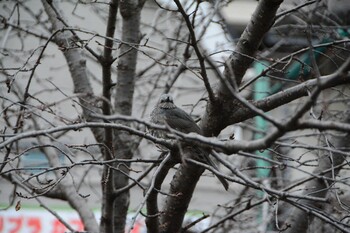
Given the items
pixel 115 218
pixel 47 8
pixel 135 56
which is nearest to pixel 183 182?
pixel 115 218

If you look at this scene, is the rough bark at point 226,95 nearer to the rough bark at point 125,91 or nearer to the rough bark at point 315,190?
the rough bark at point 125,91

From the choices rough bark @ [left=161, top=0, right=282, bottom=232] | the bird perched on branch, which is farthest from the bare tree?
the bird perched on branch

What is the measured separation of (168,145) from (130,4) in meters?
2.20

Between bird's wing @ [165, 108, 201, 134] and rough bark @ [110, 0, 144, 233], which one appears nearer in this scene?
bird's wing @ [165, 108, 201, 134]

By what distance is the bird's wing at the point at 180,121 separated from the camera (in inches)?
181

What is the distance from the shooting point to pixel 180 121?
4.89 metres

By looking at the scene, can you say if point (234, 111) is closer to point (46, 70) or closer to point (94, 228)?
point (94, 228)

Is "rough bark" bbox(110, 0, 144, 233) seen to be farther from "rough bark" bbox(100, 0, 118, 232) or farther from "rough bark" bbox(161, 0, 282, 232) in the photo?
"rough bark" bbox(161, 0, 282, 232)

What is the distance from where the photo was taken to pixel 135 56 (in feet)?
18.3

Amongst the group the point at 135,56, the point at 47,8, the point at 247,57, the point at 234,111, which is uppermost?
the point at 47,8


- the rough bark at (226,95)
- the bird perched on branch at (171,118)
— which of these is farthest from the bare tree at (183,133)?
the bird perched on branch at (171,118)

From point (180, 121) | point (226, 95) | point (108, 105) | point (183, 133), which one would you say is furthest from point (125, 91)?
point (183, 133)

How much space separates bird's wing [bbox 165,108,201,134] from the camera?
4586 millimetres

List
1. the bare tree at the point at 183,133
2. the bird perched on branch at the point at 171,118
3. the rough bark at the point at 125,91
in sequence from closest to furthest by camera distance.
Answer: the bare tree at the point at 183,133, the bird perched on branch at the point at 171,118, the rough bark at the point at 125,91
